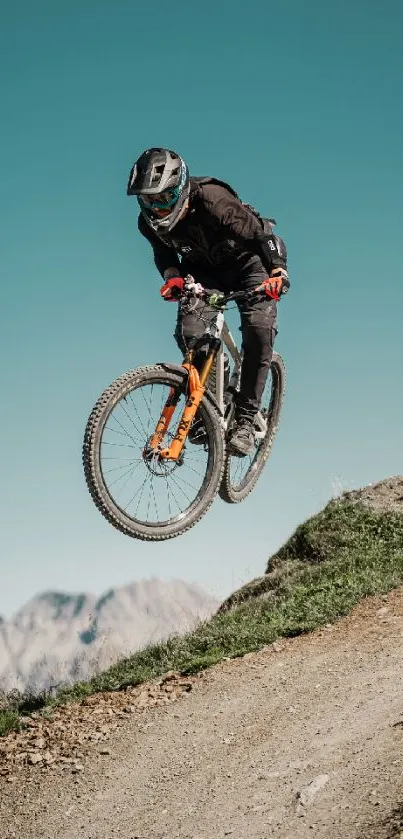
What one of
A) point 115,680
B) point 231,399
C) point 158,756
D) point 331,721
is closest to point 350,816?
point 331,721

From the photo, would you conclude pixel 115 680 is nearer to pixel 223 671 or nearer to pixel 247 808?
pixel 223 671

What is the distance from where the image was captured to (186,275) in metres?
9.63

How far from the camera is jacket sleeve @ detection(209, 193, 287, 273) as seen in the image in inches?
353

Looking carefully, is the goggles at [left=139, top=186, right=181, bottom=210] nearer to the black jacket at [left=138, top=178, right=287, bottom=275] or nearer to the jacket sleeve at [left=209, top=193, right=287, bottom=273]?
the black jacket at [left=138, top=178, right=287, bottom=275]

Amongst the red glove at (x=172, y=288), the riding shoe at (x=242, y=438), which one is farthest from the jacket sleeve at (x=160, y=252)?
the riding shoe at (x=242, y=438)

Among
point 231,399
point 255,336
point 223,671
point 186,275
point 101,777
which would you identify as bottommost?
point 101,777

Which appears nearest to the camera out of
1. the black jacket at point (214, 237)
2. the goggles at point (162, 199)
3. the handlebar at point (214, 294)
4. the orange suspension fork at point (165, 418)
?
the goggles at point (162, 199)

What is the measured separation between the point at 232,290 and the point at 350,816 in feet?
19.5

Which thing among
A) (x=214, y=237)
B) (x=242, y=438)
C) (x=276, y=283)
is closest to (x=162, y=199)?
(x=214, y=237)

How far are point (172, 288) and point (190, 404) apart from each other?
49.5 inches

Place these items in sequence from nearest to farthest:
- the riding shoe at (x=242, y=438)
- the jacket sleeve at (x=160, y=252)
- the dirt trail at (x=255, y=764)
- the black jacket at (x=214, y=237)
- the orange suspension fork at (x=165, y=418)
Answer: the dirt trail at (x=255, y=764) → the orange suspension fork at (x=165, y=418) → the black jacket at (x=214, y=237) → the jacket sleeve at (x=160, y=252) → the riding shoe at (x=242, y=438)

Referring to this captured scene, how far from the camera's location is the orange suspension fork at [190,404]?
8.79m

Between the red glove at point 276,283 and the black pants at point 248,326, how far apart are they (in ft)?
0.92

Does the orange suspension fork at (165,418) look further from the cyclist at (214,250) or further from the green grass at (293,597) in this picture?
the green grass at (293,597)
